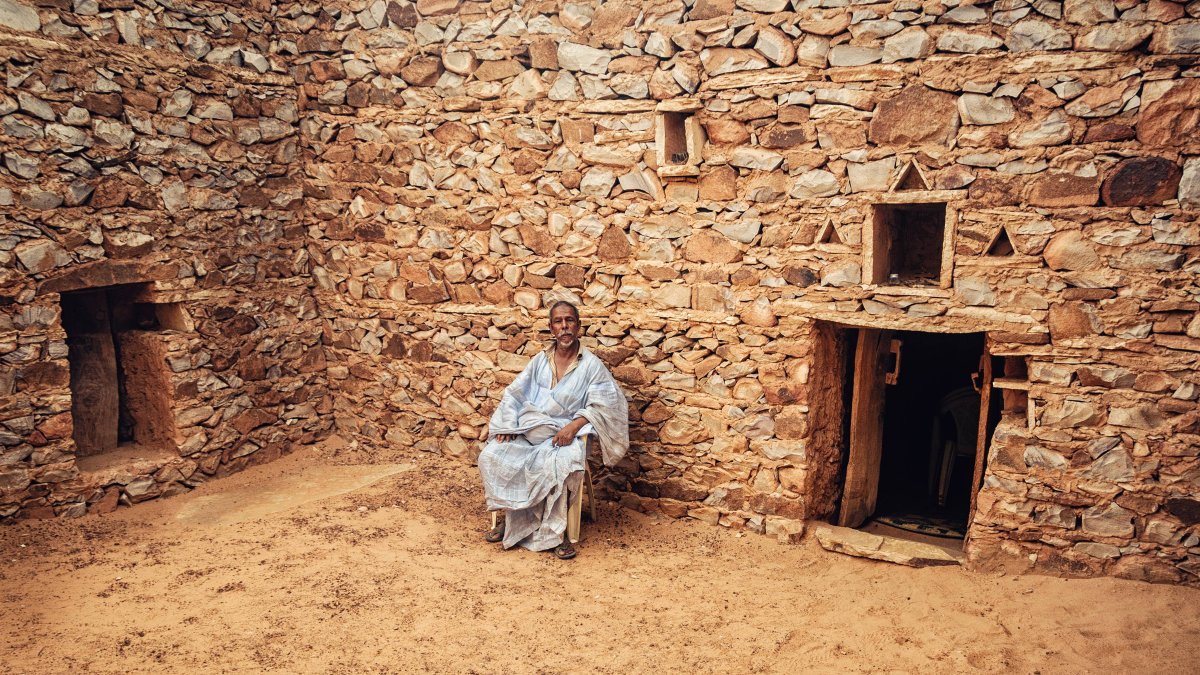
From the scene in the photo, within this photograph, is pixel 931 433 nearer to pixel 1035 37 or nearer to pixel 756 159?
pixel 756 159

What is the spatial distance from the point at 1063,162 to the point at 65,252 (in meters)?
5.76

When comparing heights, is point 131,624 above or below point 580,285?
below

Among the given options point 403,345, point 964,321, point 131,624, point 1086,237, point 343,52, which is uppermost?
point 343,52

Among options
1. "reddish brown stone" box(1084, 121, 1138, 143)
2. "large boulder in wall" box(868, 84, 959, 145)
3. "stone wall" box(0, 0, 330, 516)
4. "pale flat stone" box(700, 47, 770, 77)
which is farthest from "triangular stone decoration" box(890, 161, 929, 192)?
"stone wall" box(0, 0, 330, 516)

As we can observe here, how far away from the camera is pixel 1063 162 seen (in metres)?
4.37

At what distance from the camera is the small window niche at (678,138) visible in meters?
5.25

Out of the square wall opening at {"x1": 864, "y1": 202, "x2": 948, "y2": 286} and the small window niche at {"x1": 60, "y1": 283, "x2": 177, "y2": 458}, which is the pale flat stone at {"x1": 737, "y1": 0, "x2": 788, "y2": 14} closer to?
the square wall opening at {"x1": 864, "y1": 202, "x2": 948, "y2": 286}

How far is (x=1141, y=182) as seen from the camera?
423 centimetres

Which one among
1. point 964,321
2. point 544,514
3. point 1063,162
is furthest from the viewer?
point 544,514

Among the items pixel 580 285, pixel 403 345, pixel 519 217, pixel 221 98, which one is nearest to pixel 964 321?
pixel 580 285

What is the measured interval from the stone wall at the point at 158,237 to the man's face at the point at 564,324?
254cm

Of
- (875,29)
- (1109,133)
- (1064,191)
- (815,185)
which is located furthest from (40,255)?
(1109,133)

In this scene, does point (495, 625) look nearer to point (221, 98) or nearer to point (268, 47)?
point (221, 98)

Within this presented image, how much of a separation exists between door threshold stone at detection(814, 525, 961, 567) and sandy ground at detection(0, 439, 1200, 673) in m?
0.10
